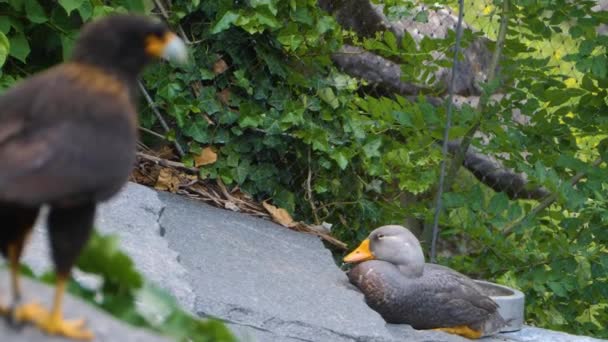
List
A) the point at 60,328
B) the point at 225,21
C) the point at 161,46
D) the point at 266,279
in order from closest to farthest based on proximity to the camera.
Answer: the point at 60,328
the point at 161,46
the point at 266,279
the point at 225,21

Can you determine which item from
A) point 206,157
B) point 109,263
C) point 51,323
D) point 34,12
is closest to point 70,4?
point 34,12

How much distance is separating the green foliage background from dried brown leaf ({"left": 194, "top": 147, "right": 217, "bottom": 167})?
0.03 meters

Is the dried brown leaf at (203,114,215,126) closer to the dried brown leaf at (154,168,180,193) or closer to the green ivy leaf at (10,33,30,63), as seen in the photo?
the dried brown leaf at (154,168,180,193)

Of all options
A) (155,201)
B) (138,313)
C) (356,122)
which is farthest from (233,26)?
(138,313)

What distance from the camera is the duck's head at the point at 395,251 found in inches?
193

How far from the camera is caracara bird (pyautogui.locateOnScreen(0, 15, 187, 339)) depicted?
1852 mm

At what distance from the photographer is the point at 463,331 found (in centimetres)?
502

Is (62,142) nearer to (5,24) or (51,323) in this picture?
(51,323)

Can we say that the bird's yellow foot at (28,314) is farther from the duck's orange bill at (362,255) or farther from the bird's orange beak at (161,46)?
the duck's orange bill at (362,255)

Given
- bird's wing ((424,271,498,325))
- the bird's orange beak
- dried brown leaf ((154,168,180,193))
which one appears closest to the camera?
the bird's orange beak

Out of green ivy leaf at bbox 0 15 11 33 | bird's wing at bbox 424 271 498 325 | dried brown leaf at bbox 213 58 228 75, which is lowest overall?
bird's wing at bbox 424 271 498 325

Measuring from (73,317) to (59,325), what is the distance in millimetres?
151

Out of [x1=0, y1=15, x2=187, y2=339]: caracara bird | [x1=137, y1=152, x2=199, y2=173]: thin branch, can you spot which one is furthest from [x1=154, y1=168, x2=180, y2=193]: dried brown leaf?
[x1=0, y1=15, x2=187, y2=339]: caracara bird

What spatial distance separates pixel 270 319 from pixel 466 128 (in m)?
2.27
